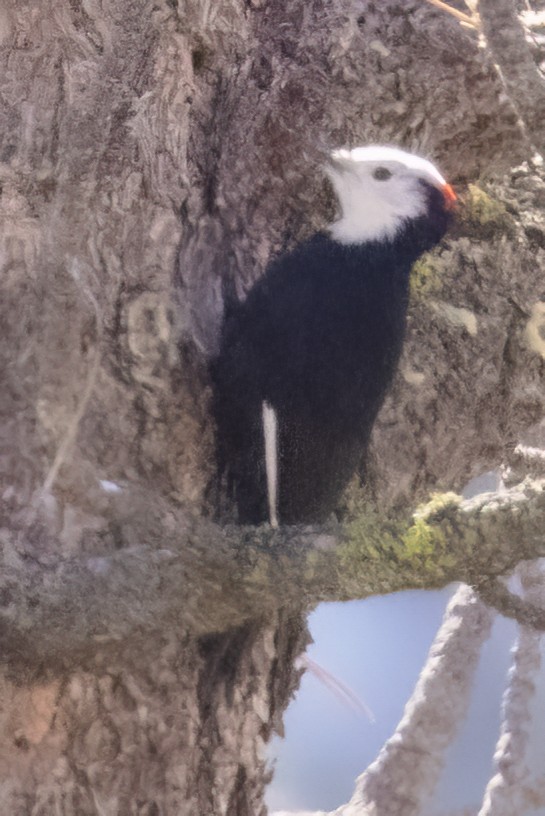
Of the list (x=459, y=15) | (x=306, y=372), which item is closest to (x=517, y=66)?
(x=459, y=15)

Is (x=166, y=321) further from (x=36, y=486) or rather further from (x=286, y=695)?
(x=286, y=695)

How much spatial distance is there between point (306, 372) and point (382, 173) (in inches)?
6.1

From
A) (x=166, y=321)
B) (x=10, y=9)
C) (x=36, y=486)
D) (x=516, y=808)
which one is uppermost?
(x=10, y=9)

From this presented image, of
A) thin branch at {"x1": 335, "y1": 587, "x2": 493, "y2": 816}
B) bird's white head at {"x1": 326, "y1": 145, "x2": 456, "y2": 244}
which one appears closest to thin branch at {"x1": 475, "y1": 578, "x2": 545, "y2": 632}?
bird's white head at {"x1": 326, "y1": 145, "x2": 456, "y2": 244}

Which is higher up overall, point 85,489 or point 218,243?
point 218,243

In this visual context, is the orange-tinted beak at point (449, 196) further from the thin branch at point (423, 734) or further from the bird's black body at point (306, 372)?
the thin branch at point (423, 734)

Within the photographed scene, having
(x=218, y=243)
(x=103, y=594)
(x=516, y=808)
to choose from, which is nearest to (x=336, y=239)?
(x=218, y=243)

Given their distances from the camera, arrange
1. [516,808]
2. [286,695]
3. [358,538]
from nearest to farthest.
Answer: [358,538] < [286,695] < [516,808]

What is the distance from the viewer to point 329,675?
2.65 ft

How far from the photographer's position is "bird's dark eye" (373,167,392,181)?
1.95ft

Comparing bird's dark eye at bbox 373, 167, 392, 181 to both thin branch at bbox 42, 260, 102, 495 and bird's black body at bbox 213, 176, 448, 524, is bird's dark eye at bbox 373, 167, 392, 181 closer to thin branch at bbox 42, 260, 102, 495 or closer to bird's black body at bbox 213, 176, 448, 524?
bird's black body at bbox 213, 176, 448, 524

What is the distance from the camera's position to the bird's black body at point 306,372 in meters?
0.56

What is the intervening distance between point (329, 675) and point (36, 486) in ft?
1.28

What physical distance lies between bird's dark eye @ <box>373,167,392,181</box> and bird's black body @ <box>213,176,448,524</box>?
47mm
